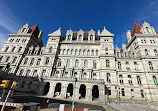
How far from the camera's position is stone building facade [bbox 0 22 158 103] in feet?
76.8

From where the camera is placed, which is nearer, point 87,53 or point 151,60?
point 151,60

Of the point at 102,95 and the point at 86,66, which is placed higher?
the point at 86,66

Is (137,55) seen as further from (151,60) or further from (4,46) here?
(4,46)

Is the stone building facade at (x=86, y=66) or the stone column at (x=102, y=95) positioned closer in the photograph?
the stone column at (x=102, y=95)

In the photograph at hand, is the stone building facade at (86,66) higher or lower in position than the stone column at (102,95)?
higher

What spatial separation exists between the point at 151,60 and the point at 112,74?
14.3m

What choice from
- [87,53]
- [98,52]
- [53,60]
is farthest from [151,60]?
[53,60]

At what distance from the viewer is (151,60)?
27.0 metres

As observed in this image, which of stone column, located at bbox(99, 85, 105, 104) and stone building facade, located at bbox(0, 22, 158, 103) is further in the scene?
stone building facade, located at bbox(0, 22, 158, 103)

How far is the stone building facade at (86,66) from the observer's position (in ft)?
76.8

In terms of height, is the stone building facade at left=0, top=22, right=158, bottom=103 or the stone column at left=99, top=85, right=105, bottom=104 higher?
the stone building facade at left=0, top=22, right=158, bottom=103

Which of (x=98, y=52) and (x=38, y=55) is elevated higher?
(x=98, y=52)

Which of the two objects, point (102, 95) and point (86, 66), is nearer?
point (102, 95)

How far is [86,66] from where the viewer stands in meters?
28.6
